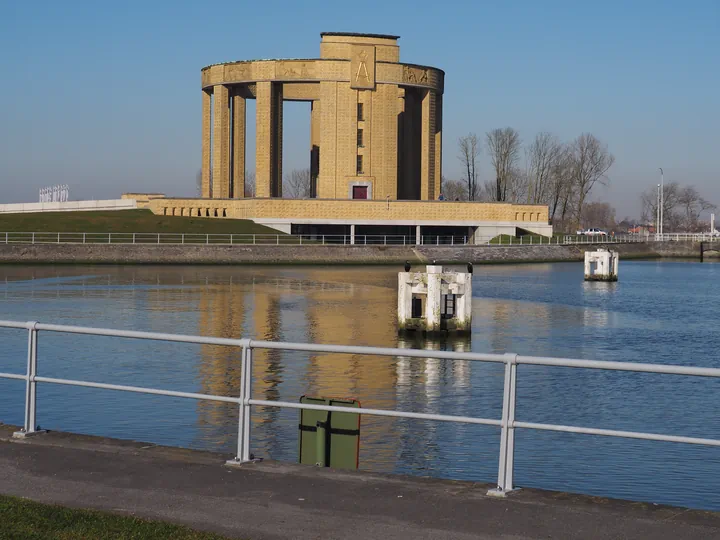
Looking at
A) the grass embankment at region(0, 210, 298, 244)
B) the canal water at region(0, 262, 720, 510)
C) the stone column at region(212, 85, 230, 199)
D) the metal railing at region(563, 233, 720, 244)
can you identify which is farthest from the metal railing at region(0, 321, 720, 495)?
the metal railing at region(563, 233, 720, 244)

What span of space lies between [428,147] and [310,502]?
11452 cm

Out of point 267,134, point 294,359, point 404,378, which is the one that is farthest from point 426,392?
point 267,134

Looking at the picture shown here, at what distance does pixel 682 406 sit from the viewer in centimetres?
2378

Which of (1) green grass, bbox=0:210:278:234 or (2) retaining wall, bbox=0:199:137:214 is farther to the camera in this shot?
(2) retaining wall, bbox=0:199:137:214

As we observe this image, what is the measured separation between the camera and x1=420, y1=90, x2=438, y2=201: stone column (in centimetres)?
12075

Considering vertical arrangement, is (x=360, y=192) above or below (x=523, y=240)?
above

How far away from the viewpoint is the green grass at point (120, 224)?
314 ft

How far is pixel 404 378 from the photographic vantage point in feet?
91.7

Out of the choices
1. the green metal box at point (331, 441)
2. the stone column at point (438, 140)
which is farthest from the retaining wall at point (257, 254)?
the green metal box at point (331, 441)

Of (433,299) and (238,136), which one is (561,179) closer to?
(238,136)

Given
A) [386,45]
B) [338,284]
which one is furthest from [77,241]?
[386,45]

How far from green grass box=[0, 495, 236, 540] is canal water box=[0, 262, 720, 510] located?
8.65 meters

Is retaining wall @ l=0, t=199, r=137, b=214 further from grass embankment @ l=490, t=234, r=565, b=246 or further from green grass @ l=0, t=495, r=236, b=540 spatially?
green grass @ l=0, t=495, r=236, b=540

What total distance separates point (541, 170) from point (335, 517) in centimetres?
14795
